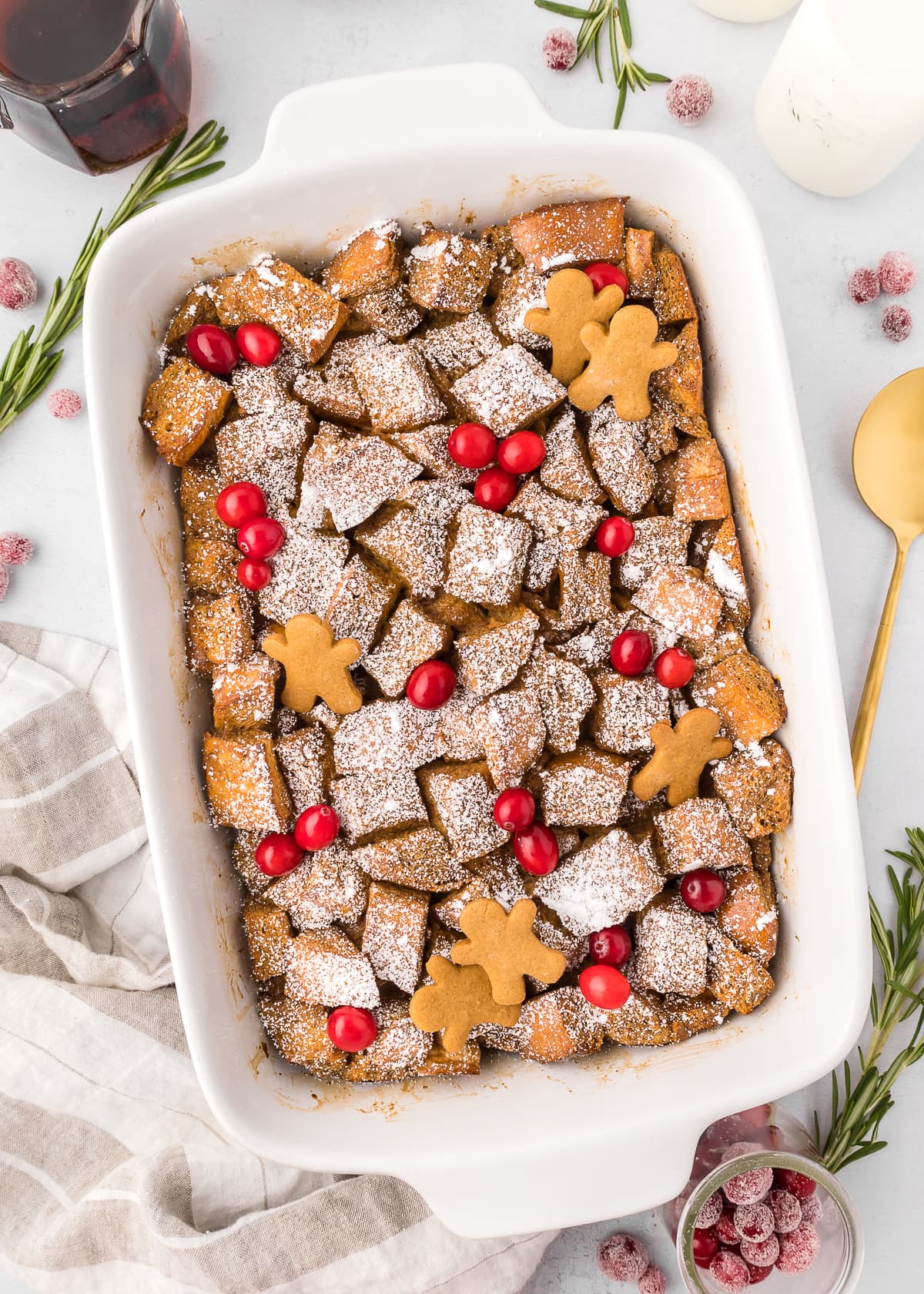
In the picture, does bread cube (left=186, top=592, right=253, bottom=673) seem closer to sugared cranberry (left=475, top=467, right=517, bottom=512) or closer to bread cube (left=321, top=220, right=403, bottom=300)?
sugared cranberry (left=475, top=467, right=517, bottom=512)

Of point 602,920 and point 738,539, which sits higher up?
point 738,539

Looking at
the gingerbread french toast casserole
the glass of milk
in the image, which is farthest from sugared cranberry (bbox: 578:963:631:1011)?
the glass of milk

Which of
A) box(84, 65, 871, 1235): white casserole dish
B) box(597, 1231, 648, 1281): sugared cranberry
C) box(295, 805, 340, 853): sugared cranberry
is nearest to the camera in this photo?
box(84, 65, 871, 1235): white casserole dish

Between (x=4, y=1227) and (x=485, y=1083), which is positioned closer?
(x=485, y=1083)

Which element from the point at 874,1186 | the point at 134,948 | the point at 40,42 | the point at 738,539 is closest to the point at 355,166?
the point at 40,42

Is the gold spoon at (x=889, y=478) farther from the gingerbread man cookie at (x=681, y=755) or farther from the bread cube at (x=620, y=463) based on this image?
the bread cube at (x=620, y=463)

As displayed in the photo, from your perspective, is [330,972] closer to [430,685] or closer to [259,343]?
[430,685]

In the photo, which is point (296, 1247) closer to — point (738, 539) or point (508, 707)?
point (508, 707)
